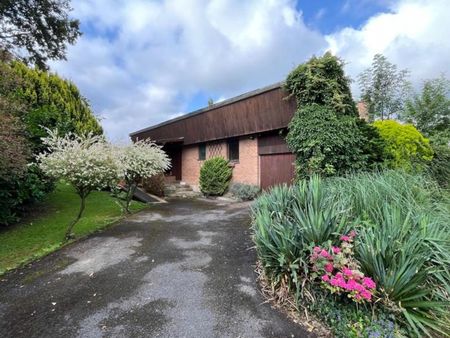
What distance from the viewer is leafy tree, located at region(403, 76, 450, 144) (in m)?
15.9

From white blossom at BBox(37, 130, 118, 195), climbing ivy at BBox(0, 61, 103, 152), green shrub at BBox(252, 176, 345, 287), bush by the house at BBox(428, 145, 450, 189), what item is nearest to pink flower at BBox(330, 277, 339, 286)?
green shrub at BBox(252, 176, 345, 287)

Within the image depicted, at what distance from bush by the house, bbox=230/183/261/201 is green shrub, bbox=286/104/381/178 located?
129 inches

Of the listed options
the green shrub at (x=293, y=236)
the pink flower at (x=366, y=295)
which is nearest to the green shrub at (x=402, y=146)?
the green shrub at (x=293, y=236)

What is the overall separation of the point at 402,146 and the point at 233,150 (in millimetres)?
7198

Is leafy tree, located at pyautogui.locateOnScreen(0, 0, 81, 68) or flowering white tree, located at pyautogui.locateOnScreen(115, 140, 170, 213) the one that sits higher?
leafy tree, located at pyautogui.locateOnScreen(0, 0, 81, 68)

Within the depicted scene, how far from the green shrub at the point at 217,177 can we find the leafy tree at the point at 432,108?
13209 millimetres

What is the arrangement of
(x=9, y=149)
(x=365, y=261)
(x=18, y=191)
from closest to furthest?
(x=365, y=261)
(x=9, y=149)
(x=18, y=191)

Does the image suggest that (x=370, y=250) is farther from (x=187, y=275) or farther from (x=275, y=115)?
(x=275, y=115)

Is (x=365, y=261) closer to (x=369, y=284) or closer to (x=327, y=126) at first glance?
(x=369, y=284)

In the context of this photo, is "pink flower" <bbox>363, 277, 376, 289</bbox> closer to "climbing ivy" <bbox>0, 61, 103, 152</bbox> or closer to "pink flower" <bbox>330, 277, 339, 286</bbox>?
"pink flower" <bbox>330, 277, 339, 286</bbox>

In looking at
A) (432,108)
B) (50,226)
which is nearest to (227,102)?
(50,226)

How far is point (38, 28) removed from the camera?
9711 millimetres

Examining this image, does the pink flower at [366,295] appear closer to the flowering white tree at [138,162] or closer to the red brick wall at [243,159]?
the flowering white tree at [138,162]

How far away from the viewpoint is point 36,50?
1023cm
